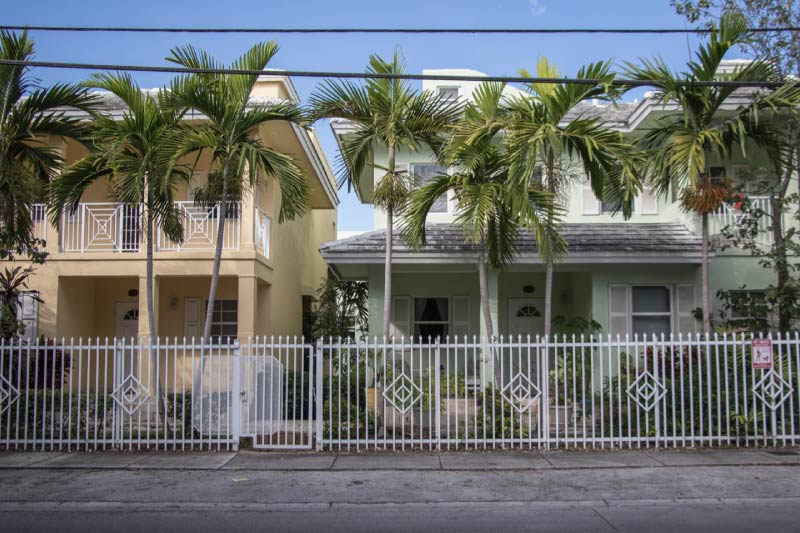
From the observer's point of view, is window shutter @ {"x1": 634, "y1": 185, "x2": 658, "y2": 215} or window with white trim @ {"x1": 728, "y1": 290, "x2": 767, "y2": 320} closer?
window with white trim @ {"x1": 728, "y1": 290, "x2": 767, "y2": 320}

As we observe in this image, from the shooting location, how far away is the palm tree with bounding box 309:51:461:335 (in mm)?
11125

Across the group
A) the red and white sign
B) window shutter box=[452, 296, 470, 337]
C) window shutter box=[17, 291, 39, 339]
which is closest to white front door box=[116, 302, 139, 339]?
window shutter box=[17, 291, 39, 339]

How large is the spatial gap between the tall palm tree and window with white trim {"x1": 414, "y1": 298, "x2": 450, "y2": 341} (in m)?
6.52

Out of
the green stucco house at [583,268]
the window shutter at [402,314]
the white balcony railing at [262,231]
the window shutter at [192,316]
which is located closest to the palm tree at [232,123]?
the green stucco house at [583,268]

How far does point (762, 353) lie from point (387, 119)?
21.7ft

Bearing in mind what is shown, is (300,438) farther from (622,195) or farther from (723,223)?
(723,223)

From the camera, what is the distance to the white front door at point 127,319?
55.1ft

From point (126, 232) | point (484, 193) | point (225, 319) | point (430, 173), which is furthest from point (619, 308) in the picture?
point (126, 232)

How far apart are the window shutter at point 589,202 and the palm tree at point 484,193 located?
4.07 meters

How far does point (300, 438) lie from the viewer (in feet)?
34.4

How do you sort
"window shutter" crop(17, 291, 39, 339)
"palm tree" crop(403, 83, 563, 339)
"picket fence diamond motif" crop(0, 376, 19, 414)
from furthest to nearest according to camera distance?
"window shutter" crop(17, 291, 39, 339) → "palm tree" crop(403, 83, 563, 339) → "picket fence diamond motif" crop(0, 376, 19, 414)

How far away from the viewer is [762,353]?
33.3 feet

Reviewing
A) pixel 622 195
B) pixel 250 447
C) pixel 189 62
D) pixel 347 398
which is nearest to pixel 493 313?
pixel 622 195

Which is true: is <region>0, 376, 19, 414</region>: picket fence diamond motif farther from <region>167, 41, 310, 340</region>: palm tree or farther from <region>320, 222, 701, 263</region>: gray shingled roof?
<region>320, 222, 701, 263</region>: gray shingled roof
